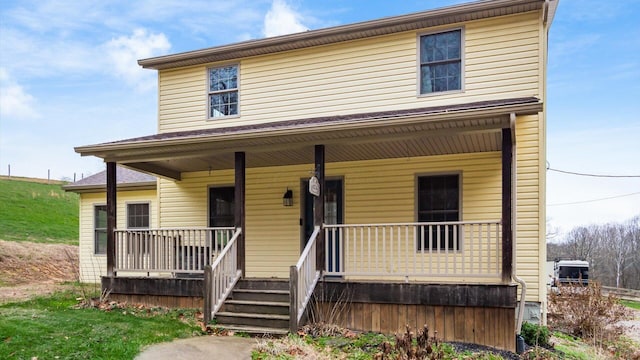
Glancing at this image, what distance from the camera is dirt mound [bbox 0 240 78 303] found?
1180 centimetres

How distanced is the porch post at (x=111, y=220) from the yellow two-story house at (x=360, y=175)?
26 millimetres

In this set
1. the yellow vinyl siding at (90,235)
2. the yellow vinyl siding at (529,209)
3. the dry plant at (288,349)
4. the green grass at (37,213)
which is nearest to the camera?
the dry plant at (288,349)

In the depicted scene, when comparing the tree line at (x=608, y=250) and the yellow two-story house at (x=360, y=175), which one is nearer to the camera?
the yellow two-story house at (x=360, y=175)

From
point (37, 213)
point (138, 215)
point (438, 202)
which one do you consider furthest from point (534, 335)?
point (37, 213)

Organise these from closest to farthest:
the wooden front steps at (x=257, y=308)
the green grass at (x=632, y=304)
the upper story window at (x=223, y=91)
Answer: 1. the wooden front steps at (x=257, y=308)
2. the upper story window at (x=223, y=91)
3. the green grass at (x=632, y=304)

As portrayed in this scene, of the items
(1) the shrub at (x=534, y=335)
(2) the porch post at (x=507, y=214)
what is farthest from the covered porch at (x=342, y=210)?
(1) the shrub at (x=534, y=335)

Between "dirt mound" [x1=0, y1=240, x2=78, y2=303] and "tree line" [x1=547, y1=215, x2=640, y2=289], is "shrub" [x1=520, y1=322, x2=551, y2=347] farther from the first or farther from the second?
"tree line" [x1=547, y1=215, x2=640, y2=289]

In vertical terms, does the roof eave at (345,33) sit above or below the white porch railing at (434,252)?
above

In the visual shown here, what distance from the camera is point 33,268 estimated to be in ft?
51.4

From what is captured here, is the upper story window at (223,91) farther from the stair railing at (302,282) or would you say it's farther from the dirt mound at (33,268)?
the dirt mound at (33,268)

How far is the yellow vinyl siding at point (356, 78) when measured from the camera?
29.7 ft

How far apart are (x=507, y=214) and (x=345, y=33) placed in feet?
16.8

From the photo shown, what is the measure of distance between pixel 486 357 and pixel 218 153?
547cm

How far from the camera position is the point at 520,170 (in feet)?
28.4
